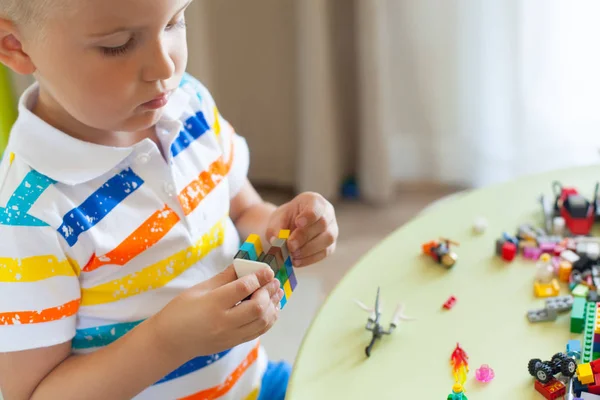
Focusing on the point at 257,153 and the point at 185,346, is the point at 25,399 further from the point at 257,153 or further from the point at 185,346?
the point at 257,153

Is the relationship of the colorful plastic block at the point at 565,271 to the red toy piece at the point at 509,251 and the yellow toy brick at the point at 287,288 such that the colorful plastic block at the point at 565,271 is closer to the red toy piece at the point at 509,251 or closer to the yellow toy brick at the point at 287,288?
the red toy piece at the point at 509,251

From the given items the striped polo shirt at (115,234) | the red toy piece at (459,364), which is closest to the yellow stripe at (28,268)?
the striped polo shirt at (115,234)

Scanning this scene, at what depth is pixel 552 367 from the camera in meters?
0.60

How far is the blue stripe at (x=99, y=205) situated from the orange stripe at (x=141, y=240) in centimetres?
3

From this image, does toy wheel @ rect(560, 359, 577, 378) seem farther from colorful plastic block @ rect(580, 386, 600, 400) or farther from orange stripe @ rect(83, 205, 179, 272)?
orange stripe @ rect(83, 205, 179, 272)

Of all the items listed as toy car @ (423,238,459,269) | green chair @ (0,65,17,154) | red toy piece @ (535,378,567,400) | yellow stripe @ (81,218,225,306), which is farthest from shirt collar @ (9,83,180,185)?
green chair @ (0,65,17,154)

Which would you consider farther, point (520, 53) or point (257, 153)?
point (257, 153)

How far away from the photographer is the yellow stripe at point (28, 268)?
2.08ft

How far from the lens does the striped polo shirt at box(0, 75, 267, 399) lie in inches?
25.3

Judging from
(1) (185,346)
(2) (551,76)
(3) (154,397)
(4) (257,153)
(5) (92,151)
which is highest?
(5) (92,151)

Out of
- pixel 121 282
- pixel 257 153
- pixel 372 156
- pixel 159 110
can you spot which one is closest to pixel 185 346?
pixel 121 282

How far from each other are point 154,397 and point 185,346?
0.47 ft

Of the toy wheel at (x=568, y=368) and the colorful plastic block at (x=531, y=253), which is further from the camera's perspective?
the colorful plastic block at (x=531, y=253)

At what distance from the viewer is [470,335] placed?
675 millimetres
